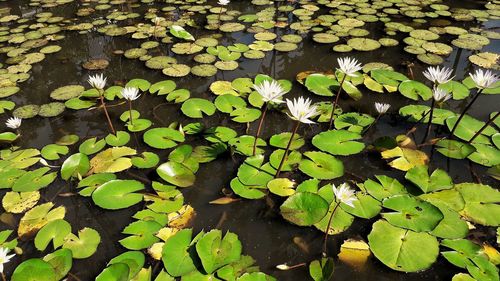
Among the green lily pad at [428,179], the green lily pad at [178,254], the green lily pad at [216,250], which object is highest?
the green lily pad at [428,179]

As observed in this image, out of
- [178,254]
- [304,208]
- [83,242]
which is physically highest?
[304,208]

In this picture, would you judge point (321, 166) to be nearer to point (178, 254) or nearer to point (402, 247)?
point (402, 247)

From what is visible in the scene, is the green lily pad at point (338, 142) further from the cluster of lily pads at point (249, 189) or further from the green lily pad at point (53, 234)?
the green lily pad at point (53, 234)

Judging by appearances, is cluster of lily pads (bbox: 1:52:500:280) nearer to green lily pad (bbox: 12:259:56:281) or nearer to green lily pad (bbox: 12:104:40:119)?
green lily pad (bbox: 12:259:56:281)

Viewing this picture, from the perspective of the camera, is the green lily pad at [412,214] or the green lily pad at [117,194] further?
the green lily pad at [117,194]

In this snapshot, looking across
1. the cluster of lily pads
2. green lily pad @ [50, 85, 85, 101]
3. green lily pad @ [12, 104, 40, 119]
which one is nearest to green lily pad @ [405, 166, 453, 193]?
the cluster of lily pads

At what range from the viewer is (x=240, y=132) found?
145 inches

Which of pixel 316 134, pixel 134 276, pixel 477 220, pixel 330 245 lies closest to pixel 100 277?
pixel 134 276

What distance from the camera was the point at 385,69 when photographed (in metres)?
4.51

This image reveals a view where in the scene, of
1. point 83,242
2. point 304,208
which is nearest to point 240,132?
point 304,208

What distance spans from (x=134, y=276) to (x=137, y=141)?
5.37ft

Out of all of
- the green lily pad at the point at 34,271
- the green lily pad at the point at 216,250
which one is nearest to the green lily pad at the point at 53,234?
the green lily pad at the point at 34,271

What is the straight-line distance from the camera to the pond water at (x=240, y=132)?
2537 millimetres

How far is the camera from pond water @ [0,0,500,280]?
2537 millimetres
